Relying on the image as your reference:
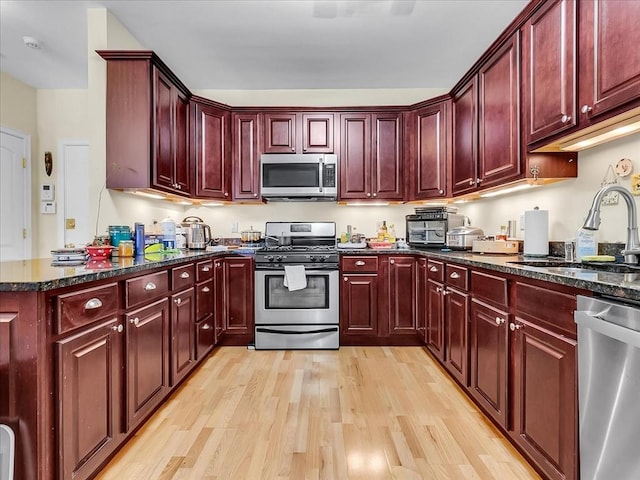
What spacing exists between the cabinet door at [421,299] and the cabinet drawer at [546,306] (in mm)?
1494

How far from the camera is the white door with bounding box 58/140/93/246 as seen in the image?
14.0 feet

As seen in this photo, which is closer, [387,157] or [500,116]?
[500,116]

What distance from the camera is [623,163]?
5.90 feet

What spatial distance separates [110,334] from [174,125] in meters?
2.07

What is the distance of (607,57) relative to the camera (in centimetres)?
150

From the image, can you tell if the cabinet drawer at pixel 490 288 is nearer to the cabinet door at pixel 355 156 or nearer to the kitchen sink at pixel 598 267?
the kitchen sink at pixel 598 267

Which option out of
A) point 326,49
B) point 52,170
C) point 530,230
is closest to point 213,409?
point 530,230

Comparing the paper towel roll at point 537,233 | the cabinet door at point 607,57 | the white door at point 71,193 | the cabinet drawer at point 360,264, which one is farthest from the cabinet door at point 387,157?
the white door at point 71,193

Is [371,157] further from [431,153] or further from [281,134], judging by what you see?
[281,134]

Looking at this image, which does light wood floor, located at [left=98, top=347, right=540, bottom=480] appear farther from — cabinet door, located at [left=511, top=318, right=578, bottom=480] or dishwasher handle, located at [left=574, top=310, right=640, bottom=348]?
dishwasher handle, located at [left=574, top=310, right=640, bottom=348]

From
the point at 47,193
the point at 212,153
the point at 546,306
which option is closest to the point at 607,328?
the point at 546,306

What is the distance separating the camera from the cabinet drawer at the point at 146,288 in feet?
5.60

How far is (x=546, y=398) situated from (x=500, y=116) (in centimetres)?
182

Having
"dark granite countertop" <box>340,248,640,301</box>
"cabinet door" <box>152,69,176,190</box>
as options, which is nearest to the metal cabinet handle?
"cabinet door" <box>152,69,176,190</box>
